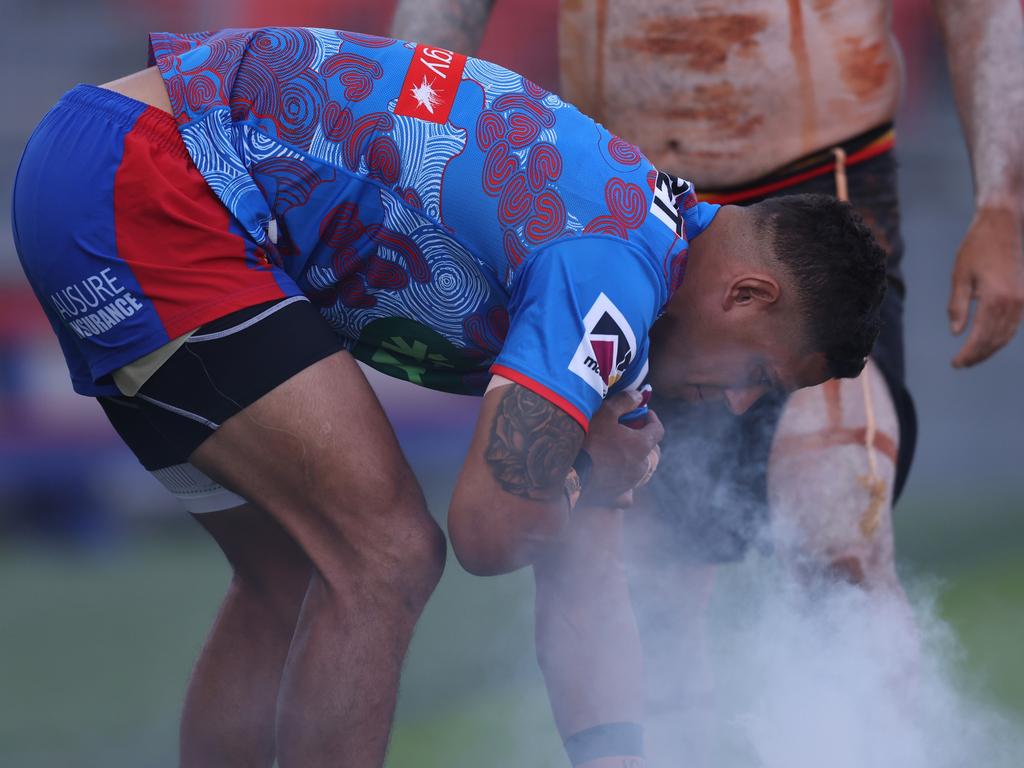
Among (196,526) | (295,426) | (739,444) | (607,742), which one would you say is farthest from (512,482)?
(196,526)

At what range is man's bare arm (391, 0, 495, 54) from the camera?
2.92 m

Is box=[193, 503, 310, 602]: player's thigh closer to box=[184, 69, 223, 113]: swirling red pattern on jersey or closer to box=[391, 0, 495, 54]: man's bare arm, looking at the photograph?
box=[184, 69, 223, 113]: swirling red pattern on jersey

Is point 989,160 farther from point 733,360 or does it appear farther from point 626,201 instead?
point 626,201

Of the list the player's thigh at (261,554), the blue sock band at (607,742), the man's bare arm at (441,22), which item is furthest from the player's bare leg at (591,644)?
the man's bare arm at (441,22)

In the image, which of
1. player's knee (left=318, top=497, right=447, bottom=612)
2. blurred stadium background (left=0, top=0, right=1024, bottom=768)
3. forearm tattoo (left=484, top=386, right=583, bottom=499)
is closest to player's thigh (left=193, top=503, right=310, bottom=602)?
player's knee (left=318, top=497, right=447, bottom=612)

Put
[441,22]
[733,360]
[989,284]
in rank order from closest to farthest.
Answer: [733,360] → [989,284] → [441,22]

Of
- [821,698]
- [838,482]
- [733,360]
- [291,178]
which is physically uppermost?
[291,178]

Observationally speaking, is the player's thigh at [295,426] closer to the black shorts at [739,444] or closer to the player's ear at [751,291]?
the player's ear at [751,291]

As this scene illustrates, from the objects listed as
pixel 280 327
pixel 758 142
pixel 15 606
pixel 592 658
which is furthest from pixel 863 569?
pixel 15 606

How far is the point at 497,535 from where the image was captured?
194 centimetres

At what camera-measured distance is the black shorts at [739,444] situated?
9.23ft

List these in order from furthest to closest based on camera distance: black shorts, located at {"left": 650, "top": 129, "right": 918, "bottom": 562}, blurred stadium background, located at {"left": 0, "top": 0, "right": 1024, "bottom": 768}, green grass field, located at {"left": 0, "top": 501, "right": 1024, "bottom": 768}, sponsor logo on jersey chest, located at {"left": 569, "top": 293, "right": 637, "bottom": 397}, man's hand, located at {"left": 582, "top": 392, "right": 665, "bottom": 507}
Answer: blurred stadium background, located at {"left": 0, "top": 0, "right": 1024, "bottom": 768}
green grass field, located at {"left": 0, "top": 501, "right": 1024, "bottom": 768}
black shorts, located at {"left": 650, "top": 129, "right": 918, "bottom": 562}
man's hand, located at {"left": 582, "top": 392, "right": 665, "bottom": 507}
sponsor logo on jersey chest, located at {"left": 569, "top": 293, "right": 637, "bottom": 397}

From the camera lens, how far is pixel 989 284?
2.64 m

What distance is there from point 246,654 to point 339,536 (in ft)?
1.77
